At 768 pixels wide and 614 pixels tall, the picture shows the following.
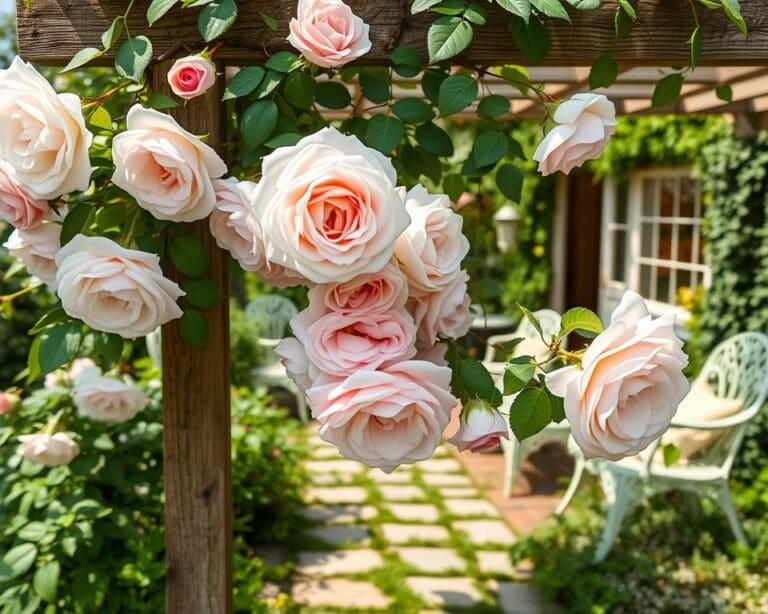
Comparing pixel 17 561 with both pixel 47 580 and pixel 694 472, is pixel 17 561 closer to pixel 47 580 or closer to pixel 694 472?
pixel 47 580

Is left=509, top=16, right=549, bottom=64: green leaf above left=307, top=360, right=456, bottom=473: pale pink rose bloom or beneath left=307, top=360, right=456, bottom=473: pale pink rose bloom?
above

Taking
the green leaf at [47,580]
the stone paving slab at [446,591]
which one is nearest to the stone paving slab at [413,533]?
the stone paving slab at [446,591]

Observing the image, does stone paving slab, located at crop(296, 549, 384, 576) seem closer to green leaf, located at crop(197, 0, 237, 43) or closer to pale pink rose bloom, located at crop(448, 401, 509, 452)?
pale pink rose bloom, located at crop(448, 401, 509, 452)

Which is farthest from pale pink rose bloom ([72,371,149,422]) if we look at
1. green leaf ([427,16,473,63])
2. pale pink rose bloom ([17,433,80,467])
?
green leaf ([427,16,473,63])

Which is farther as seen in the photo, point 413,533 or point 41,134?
point 413,533

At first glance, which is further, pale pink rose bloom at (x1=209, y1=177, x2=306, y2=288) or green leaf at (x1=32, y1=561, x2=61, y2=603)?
green leaf at (x1=32, y1=561, x2=61, y2=603)

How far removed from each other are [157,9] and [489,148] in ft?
1.71

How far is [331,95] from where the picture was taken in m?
1.14

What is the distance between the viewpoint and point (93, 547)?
1897 mm

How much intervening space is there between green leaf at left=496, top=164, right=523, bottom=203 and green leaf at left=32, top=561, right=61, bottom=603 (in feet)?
4.84

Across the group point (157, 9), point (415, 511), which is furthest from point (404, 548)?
point (157, 9)

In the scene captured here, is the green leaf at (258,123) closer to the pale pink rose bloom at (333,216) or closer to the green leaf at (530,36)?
the pale pink rose bloom at (333,216)

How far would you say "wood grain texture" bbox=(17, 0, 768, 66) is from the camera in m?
1.08

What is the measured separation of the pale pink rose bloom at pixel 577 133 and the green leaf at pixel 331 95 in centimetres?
36
